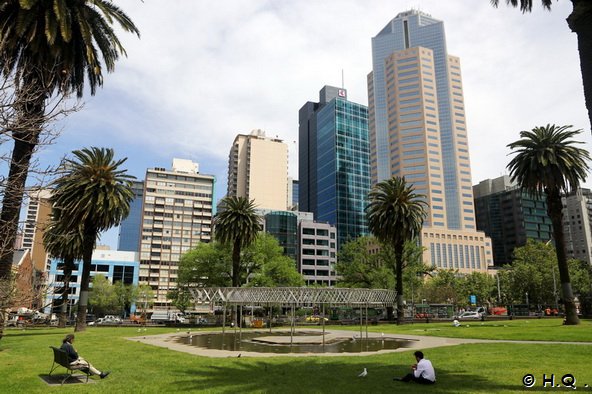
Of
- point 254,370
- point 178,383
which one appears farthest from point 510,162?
point 178,383

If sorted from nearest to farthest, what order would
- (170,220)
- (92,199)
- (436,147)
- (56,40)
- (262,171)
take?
(56,40)
(92,199)
(170,220)
(436,147)
(262,171)

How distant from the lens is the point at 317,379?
14.7 metres

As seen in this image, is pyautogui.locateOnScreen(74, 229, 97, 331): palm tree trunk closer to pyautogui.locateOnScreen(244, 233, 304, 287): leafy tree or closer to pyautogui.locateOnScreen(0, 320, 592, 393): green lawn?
pyautogui.locateOnScreen(0, 320, 592, 393): green lawn

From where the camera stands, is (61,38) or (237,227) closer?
(61,38)

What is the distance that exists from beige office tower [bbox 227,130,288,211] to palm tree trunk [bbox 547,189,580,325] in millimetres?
145845

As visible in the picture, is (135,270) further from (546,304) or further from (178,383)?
(178,383)

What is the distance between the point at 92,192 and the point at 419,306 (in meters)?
71.0

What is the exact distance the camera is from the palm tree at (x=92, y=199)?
3969 centimetres

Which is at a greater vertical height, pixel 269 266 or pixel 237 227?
pixel 237 227

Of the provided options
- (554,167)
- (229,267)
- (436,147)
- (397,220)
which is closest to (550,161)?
(554,167)

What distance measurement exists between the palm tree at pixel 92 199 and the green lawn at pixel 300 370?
18.2 m

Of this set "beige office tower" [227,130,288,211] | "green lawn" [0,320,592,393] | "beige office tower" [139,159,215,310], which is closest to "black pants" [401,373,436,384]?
"green lawn" [0,320,592,393]

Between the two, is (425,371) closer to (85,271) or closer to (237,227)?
(85,271)

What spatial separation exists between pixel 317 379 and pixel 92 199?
33.1 m
